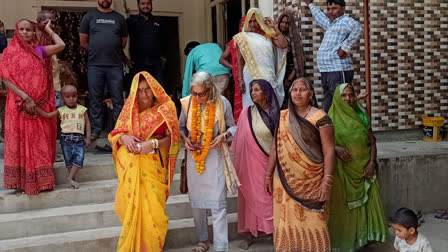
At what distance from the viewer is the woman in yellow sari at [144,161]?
3561 mm

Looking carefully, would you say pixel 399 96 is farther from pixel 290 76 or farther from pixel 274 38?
pixel 274 38

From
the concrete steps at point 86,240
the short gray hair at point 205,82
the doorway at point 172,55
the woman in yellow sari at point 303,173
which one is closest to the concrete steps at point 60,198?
the concrete steps at point 86,240

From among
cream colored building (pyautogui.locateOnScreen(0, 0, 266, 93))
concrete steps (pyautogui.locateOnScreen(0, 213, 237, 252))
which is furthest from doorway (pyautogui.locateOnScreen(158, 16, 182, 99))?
concrete steps (pyautogui.locateOnScreen(0, 213, 237, 252))

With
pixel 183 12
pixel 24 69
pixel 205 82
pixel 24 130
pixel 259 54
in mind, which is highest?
pixel 183 12

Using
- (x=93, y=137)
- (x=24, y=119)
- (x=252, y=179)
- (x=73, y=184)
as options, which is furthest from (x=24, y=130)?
(x=252, y=179)

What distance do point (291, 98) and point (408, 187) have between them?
2.60m

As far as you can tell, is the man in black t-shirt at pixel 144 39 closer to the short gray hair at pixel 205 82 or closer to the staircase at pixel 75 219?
the staircase at pixel 75 219

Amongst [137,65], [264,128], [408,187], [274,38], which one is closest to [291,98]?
[264,128]

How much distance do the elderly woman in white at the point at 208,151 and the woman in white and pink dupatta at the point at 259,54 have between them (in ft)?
4.43

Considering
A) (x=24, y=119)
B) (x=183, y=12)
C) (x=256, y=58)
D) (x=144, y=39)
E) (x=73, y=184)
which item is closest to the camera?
(x=24, y=119)

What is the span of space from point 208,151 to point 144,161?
1.83 ft

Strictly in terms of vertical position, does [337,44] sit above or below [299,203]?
above

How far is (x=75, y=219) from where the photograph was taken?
4.24 metres

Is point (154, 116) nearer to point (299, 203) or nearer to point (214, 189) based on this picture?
point (214, 189)
